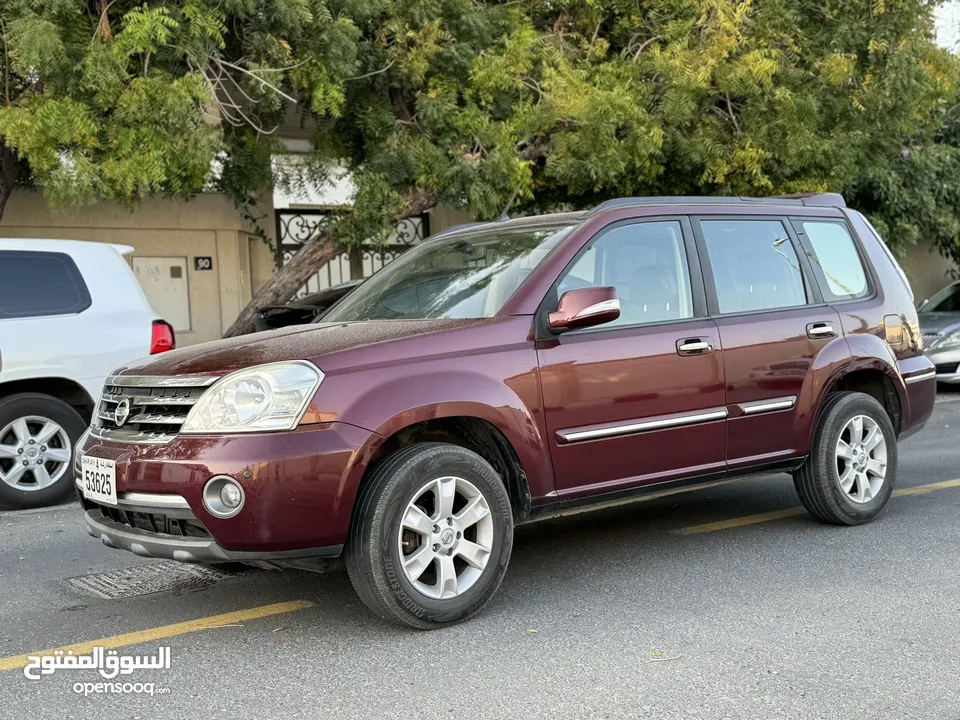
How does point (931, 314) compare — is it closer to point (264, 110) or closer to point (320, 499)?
point (264, 110)

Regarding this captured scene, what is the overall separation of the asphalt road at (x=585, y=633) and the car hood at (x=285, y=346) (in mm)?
1081

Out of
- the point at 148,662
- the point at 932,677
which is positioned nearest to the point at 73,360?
the point at 148,662

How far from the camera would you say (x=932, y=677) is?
12.4ft

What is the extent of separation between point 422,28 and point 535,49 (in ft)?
4.58

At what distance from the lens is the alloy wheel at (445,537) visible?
4.29m

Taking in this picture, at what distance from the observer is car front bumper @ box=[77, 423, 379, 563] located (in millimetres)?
4020

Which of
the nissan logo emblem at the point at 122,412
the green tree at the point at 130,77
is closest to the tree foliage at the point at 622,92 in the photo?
the green tree at the point at 130,77

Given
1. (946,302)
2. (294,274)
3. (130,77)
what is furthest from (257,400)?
(946,302)

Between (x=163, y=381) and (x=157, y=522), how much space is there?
560 millimetres

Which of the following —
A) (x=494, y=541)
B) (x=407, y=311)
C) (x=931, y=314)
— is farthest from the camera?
(x=931, y=314)

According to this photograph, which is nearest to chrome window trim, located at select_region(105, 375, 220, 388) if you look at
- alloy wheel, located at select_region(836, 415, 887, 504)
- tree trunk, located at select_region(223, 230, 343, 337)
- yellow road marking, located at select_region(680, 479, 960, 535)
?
yellow road marking, located at select_region(680, 479, 960, 535)

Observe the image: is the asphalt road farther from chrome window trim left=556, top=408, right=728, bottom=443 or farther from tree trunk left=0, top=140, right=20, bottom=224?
tree trunk left=0, top=140, right=20, bottom=224

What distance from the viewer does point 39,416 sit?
7516mm

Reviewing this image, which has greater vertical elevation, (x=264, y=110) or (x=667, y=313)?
(x=264, y=110)
